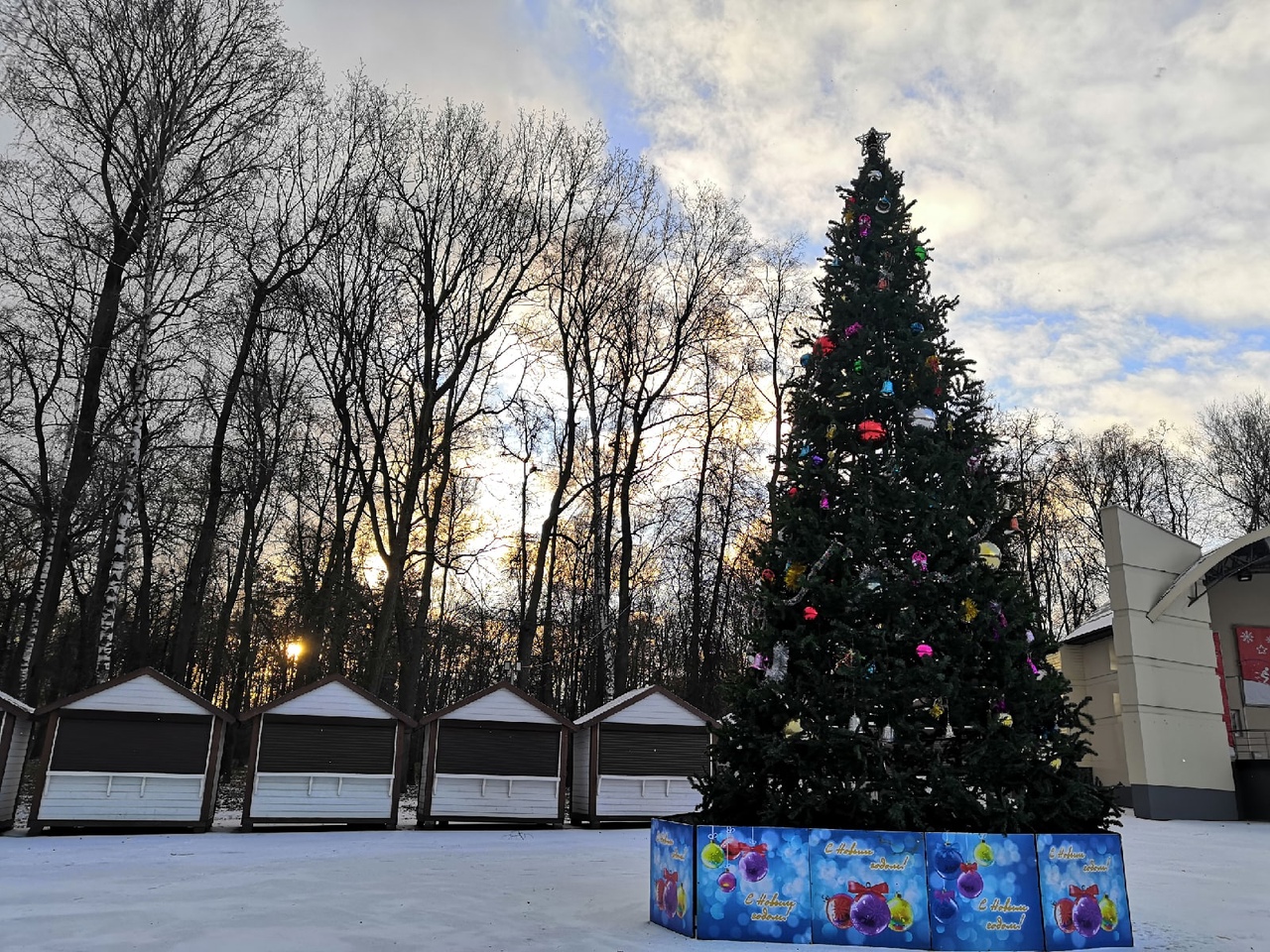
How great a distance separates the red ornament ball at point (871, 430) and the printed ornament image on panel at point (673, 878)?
3.56m

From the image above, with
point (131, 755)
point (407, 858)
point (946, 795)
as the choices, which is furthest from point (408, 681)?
point (946, 795)

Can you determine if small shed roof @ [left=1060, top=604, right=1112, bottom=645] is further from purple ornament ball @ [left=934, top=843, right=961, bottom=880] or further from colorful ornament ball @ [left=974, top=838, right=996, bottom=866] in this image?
purple ornament ball @ [left=934, top=843, right=961, bottom=880]

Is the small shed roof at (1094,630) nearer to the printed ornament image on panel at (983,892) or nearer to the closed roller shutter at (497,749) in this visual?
the closed roller shutter at (497,749)

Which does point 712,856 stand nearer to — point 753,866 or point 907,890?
point 753,866

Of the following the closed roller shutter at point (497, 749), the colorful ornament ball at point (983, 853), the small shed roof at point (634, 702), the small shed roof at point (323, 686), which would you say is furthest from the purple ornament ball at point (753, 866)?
the small shed roof at point (634, 702)

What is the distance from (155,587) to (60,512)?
667 inches

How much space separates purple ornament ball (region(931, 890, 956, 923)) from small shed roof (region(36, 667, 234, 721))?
12.0 m

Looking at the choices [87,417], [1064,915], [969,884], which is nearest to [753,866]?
[969,884]

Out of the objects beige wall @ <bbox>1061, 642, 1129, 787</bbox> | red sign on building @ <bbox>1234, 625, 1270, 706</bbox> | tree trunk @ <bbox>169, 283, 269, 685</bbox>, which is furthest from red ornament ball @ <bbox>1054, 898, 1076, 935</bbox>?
red sign on building @ <bbox>1234, 625, 1270, 706</bbox>

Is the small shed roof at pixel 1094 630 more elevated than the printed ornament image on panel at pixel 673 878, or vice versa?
the small shed roof at pixel 1094 630

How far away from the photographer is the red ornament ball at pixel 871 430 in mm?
7441

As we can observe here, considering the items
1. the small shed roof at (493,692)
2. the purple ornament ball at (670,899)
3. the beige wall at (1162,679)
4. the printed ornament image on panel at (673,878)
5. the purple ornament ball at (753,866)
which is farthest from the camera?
the beige wall at (1162,679)

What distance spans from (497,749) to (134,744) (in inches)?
234

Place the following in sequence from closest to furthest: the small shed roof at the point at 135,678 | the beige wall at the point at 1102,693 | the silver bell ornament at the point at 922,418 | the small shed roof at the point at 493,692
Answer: the silver bell ornament at the point at 922,418 < the small shed roof at the point at 135,678 < the small shed roof at the point at 493,692 < the beige wall at the point at 1102,693
